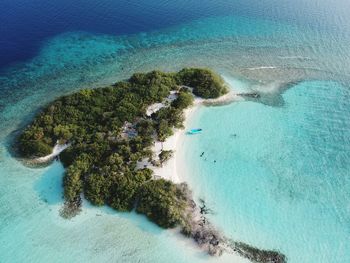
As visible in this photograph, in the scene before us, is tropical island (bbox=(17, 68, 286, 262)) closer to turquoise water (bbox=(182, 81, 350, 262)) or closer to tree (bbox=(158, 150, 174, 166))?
tree (bbox=(158, 150, 174, 166))

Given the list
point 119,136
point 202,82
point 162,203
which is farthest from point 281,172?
point 119,136

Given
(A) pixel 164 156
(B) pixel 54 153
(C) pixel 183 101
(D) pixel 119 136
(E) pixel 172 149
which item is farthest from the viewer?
(C) pixel 183 101

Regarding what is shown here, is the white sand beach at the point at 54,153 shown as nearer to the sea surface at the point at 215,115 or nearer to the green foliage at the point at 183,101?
the sea surface at the point at 215,115

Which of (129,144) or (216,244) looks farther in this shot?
(129,144)

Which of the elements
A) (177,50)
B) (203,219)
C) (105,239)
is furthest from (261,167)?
(177,50)

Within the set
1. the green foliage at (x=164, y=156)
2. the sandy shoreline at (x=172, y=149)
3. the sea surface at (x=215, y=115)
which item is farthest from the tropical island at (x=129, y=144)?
the sea surface at (x=215, y=115)

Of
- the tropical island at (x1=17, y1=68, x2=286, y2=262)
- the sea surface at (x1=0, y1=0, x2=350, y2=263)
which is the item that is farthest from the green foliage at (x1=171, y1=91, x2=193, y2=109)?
the sea surface at (x1=0, y1=0, x2=350, y2=263)

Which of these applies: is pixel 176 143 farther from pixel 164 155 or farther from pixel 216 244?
pixel 216 244
